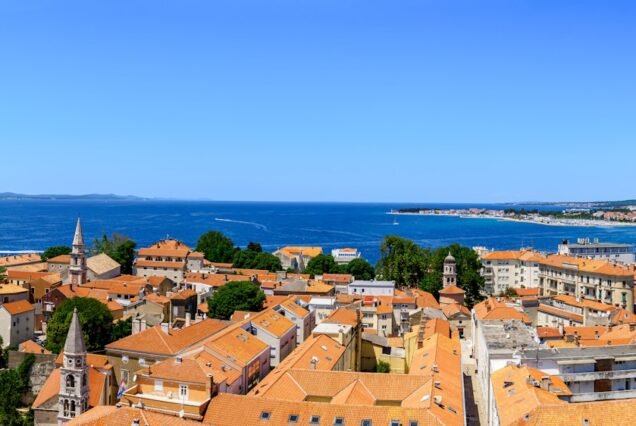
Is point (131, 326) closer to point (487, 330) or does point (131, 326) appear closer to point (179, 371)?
point (179, 371)

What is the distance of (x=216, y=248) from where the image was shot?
332 feet

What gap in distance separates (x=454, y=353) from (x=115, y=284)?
132 feet

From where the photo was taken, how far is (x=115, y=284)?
66.1m

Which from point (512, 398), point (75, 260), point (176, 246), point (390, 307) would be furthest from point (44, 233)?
point (512, 398)

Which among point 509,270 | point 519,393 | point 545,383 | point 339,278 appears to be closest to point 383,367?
point 545,383

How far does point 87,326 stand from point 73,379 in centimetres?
1574

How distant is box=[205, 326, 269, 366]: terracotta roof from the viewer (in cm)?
3471

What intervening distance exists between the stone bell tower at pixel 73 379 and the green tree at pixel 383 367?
69.3 feet

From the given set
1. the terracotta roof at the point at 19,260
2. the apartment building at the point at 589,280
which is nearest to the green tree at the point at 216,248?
the terracotta roof at the point at 19,260

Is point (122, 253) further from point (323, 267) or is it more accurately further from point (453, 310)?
point (453, 310)

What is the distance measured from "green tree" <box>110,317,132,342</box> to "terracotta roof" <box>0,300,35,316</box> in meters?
8.54

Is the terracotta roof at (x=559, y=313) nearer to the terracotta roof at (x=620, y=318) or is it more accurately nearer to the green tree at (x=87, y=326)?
the terracotta roof at (x=620, y=318)

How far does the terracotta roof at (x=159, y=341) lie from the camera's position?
39031 millimetres

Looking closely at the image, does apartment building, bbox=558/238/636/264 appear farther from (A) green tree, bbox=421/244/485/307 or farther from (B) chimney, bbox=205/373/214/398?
(B) chimney, bbox=205/373/214/398
